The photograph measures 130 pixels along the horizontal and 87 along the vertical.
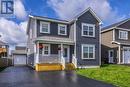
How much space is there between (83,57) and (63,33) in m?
4.35

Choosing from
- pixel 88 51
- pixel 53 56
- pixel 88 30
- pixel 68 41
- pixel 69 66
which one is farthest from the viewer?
pixel 88 30

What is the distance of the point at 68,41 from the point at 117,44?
1010 cm

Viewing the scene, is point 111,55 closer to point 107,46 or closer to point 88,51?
point 107,46

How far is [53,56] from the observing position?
24.5 meters

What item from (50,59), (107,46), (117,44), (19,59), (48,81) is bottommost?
(48,81)

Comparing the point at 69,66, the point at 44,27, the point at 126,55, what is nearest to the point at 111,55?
the point at 126,55

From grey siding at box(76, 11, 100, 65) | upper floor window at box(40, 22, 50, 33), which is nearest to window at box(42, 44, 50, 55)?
upper floor window at box(40, 22, 50, 33)

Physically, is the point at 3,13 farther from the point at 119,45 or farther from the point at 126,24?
the point at 126,24

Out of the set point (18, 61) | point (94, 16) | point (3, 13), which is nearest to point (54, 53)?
point (94, 16)

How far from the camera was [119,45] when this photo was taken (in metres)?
31.7

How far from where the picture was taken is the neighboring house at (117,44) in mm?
32156

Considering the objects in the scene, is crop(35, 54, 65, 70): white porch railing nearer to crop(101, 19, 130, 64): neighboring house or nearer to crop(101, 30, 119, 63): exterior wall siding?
crop(101, 19, 130, 64): neighboring house

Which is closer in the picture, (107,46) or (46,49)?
(46,49)

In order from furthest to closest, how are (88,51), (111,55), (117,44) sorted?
(111,55) < (117,44) < (88,51)
